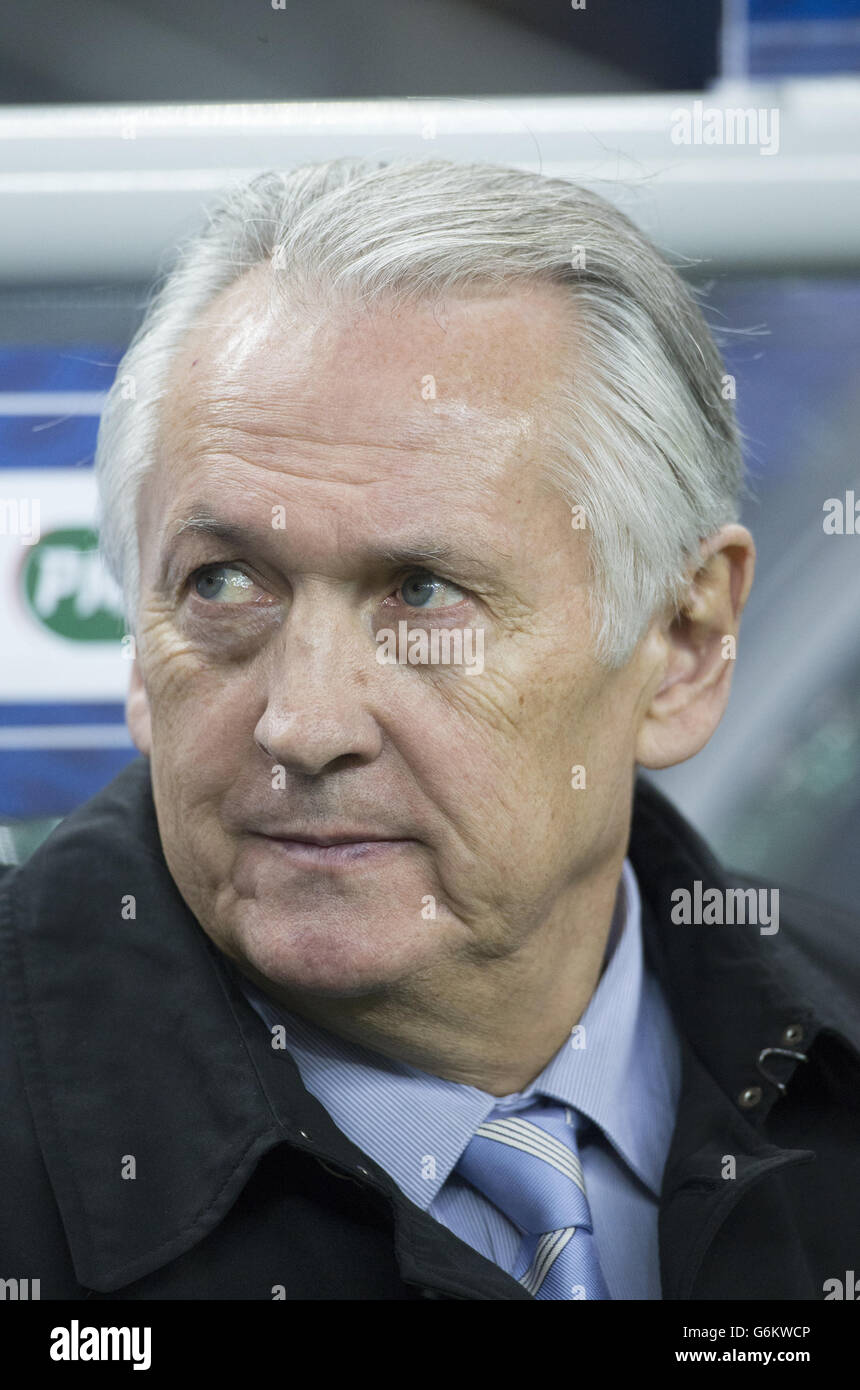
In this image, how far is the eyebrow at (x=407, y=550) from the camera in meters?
1.23

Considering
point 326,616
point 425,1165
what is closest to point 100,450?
point 326,616

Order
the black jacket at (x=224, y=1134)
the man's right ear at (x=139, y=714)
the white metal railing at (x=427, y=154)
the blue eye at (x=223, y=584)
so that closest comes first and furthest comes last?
the black jacket at (x=224, y=1134), the blue eye at (x=223, y=584), the man's right ear at (x=139, y=714), the white metal railing at (x=427, y=154)

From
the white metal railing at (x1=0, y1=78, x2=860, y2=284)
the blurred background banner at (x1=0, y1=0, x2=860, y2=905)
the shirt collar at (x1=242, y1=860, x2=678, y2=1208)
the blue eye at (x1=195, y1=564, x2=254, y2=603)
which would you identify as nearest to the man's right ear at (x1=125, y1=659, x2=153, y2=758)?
the blue eye at (x1=195, y1=564, x2=254, y2=603)

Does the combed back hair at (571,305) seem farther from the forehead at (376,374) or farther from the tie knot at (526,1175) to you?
the tie knot at (526,1175)

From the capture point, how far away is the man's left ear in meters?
1.51

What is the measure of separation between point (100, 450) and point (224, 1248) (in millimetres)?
897

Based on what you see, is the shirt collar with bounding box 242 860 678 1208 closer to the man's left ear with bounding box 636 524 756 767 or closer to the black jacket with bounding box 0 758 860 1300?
the black jacket with bounding box 0 758 860 1300

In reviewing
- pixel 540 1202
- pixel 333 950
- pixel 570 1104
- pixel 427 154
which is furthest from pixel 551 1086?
pixel 427 154

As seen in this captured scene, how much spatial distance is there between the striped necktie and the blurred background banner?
0.93 m

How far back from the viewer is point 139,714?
148 centimetres

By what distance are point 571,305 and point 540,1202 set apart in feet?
3.08

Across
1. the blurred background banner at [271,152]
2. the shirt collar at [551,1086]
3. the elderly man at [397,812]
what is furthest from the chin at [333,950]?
the blurred background banner at [271,152]

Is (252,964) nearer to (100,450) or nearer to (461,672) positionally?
(461,672)

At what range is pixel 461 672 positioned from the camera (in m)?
1.28
